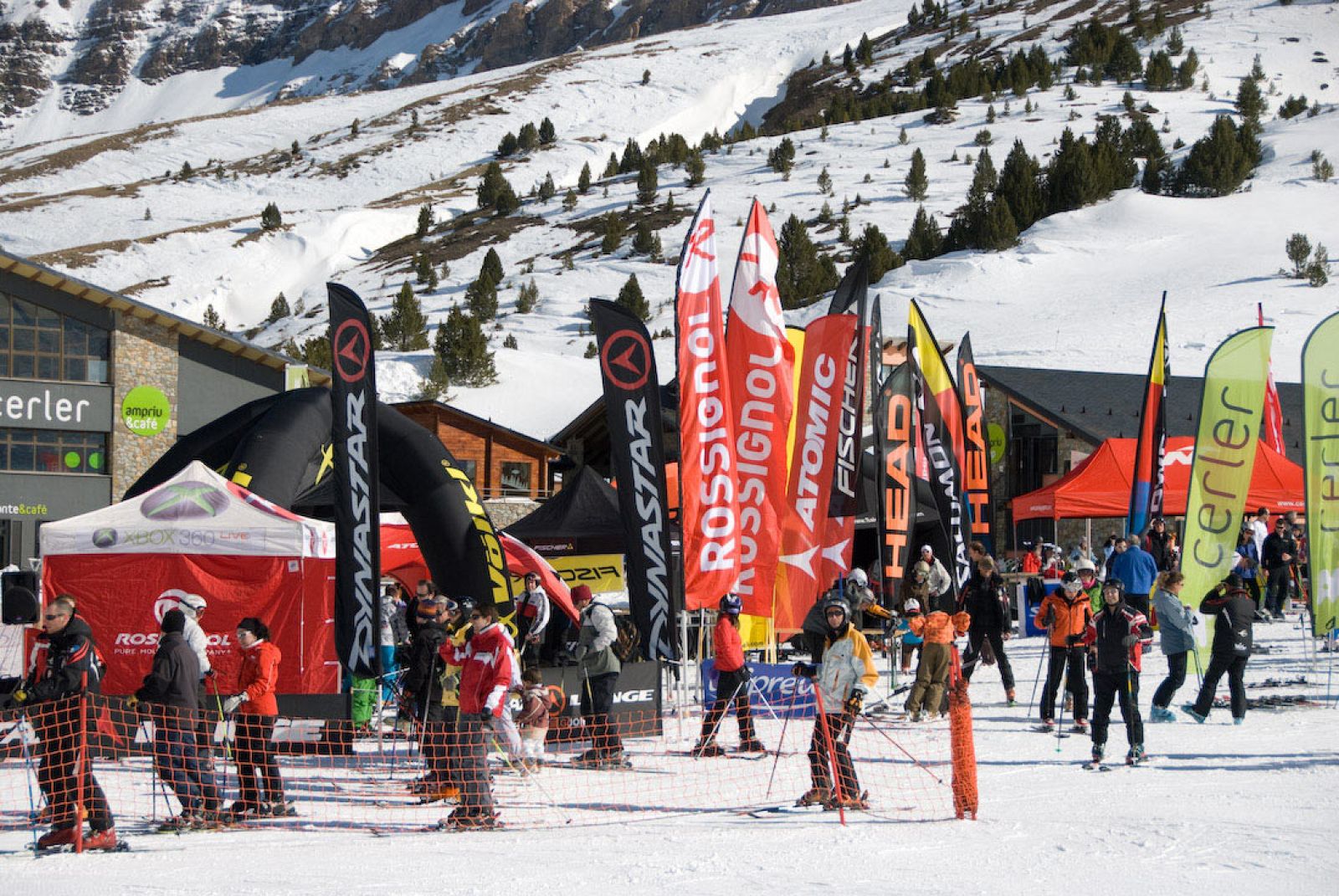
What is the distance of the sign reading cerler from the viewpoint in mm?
32500

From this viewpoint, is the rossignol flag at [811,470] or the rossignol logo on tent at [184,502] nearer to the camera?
the rossignol logo on tent at [184,502]

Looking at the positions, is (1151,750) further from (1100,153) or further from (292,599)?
(1100,153)

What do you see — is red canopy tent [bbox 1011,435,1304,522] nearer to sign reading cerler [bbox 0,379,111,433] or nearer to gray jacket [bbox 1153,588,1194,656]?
gray jacket [bbox 1153,588,1194,656]

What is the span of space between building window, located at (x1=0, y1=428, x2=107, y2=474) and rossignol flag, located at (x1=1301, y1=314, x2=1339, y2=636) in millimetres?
27221

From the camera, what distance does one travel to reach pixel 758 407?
13.4m

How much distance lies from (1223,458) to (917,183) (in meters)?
62.4

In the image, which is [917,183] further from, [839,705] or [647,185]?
[839,705]

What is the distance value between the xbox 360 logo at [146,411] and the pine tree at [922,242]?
3862 cm

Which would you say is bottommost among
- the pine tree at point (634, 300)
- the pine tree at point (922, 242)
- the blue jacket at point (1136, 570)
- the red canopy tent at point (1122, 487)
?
the blue jacket at point (1136, 570)

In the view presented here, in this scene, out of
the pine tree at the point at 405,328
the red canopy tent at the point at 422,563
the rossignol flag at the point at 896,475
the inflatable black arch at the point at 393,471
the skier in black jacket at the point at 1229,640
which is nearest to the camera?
the skier in black jacket at the point at 1229,640

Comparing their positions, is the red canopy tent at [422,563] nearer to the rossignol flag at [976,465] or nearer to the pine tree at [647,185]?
the rossignol flag at [976,465]

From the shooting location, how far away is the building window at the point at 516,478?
37250mm

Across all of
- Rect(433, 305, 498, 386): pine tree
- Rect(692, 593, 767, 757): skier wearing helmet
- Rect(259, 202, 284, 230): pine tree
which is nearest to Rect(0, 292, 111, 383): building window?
Rect(433, 305, 498, 386): pine tree

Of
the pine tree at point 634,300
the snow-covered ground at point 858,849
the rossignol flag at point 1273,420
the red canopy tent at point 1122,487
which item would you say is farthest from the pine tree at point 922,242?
the snow-covered ground at point 858,849
